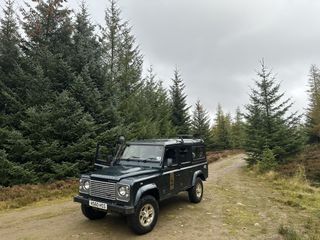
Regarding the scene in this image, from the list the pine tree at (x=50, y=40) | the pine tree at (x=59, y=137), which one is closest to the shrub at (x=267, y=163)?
the pine tree at (x=59, y=137)

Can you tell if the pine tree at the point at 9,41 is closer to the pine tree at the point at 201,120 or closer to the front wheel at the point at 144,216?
the front wheel at the point at 144,216

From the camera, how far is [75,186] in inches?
513

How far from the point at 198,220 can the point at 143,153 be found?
259cm

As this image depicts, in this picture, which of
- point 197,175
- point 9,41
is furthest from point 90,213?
point 9,41

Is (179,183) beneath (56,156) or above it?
beneath

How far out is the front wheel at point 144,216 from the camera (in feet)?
22.4

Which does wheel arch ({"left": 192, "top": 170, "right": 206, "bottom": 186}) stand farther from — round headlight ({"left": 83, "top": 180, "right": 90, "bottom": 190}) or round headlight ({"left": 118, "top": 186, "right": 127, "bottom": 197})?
round headlight ({"left": 83, "top": 180, "right": 90, "bottom": 190})

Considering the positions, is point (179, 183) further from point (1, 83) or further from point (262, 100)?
point (262, 100)

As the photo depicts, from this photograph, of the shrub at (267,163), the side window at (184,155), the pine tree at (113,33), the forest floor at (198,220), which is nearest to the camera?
the forest floor at (198,220)

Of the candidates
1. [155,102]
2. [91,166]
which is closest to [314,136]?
[155,102]

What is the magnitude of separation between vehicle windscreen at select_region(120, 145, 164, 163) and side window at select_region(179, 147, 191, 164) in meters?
1.13

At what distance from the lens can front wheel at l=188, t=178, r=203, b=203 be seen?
33.3ft

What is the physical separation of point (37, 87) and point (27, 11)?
6688 mm

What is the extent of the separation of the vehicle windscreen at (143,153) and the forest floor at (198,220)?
5.89ft
